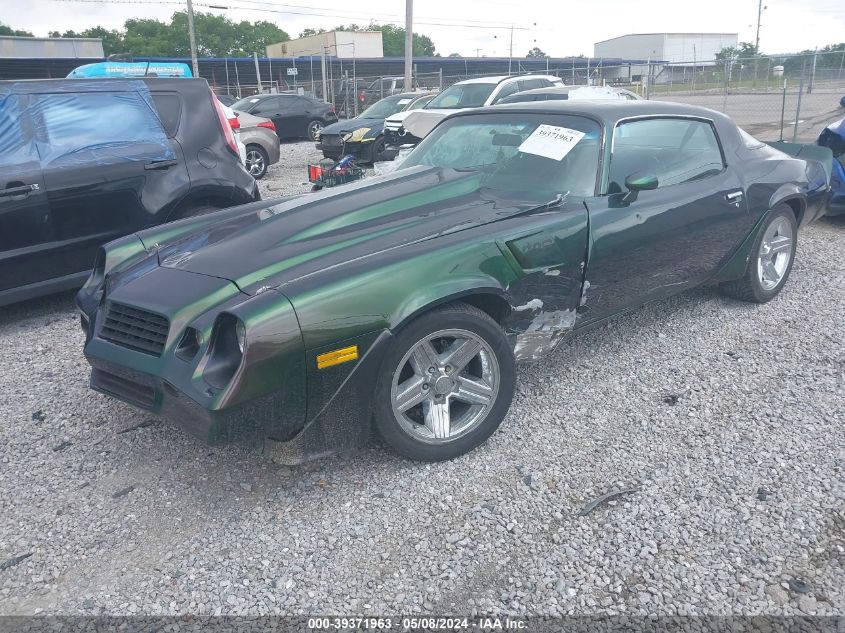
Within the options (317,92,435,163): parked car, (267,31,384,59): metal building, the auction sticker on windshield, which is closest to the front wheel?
(317,92,435,163): parked car

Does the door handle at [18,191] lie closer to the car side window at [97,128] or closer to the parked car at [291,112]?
the car side window at [97,128]

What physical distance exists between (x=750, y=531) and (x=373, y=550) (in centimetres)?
144

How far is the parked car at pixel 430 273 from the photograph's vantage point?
8.61 ft

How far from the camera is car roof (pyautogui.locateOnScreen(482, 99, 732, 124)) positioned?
3.93 m

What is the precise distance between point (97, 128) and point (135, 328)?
292cm

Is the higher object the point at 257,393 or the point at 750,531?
the point at 257,393

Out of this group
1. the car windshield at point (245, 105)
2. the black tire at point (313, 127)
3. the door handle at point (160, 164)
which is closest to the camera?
the door handle at point (160, 164)

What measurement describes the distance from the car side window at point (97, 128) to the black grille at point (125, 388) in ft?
8.34

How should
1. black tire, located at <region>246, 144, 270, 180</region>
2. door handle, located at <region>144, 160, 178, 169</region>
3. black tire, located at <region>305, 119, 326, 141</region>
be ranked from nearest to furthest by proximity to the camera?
door handle, located at <region>144, 160, 178, 169</region>, black tire, located at <region>246, 144, 270, 180</region>, black tire, located at <region>305, 119, 326, 141</region>

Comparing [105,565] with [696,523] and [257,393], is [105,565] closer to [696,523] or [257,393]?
[257,393]

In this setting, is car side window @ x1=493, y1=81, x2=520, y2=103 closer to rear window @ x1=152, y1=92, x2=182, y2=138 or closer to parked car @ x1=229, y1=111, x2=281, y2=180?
parked car @ x1=229, y1=111, x2=281, y2=180

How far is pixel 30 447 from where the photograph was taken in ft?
10.9

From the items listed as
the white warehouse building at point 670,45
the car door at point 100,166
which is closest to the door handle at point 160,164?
the car door at point 100,166

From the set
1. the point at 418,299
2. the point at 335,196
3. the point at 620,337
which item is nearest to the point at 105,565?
the point at 418,299
